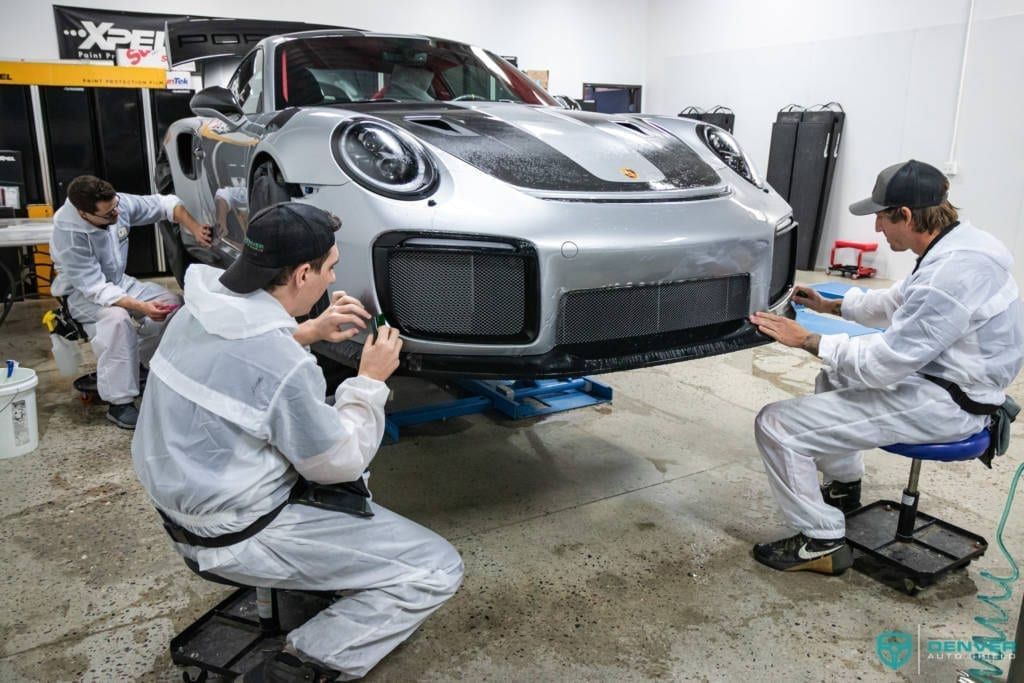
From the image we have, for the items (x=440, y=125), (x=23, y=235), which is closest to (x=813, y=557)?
(x=440, y=125)

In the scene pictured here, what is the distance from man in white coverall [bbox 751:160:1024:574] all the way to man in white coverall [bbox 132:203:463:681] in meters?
1.04

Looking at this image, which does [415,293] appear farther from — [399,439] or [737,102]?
[737,102]

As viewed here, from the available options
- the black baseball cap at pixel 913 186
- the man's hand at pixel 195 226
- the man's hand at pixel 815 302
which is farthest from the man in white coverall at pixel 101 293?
the black baseball cap at pixel 913 186

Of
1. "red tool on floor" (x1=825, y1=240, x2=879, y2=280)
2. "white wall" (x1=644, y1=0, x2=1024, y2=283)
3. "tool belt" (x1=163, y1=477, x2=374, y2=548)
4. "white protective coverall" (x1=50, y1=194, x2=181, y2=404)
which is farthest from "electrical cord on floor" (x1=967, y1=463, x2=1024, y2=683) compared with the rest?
"red tool on floor" (x1=825, y1=240, x2=879, y2=280)

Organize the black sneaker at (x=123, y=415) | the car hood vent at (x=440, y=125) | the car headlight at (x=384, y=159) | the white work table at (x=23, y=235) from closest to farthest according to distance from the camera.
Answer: the car headlight at (x=384, y=159) < the car hood vent at (x=440, y=125) < the black sneaker at (x=123, y=415) < the white work table at (x=23, y=235)

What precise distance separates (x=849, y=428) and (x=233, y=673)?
1.55m

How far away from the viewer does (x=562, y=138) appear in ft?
7.30

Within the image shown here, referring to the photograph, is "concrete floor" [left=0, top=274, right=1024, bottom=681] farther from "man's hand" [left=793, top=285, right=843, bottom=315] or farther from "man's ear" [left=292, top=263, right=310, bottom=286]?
"man's ear" [left=292, top=263, right=310, bottom=286]

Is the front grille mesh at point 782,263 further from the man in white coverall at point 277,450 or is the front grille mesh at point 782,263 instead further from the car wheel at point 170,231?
the car wheel at point 170,231

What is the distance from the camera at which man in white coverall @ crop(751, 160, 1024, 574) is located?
70.9 inches

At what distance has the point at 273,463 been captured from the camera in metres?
1.40

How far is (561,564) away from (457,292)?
2.60 ft

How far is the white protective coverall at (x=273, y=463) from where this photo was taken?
4.31 ft

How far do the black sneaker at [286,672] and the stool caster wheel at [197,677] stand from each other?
0.13 meters
